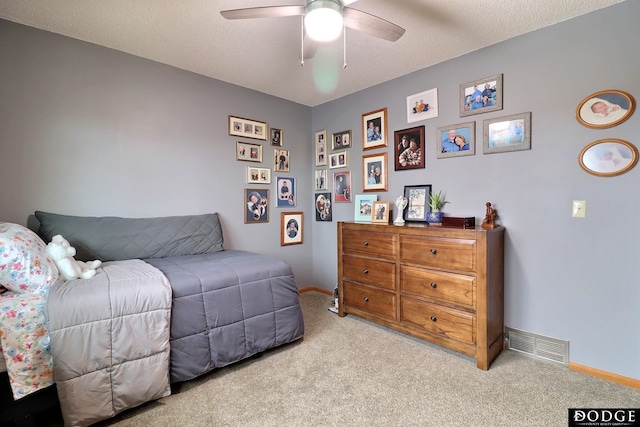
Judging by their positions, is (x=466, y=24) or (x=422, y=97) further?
(x=422, y=97)

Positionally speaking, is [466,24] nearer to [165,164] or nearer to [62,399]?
[165,164]

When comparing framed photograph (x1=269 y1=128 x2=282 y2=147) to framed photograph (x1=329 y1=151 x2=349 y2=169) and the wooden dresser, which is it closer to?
framed photograph (x1=329 y1=151 x2=349 y2=169)

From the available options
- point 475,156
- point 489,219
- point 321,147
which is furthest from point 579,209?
point 321,147

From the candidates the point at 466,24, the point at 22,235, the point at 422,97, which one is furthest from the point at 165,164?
the point at 466,24

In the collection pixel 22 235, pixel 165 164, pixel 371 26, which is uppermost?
pixel 371 26

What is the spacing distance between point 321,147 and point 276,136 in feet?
1.98

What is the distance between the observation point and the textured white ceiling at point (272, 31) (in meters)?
1.93

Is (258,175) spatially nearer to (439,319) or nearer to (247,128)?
(247,128)

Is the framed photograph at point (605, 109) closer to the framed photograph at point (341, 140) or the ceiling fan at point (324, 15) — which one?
the ceiling fan at point (324, 15)

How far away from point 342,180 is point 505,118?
5.76 feet

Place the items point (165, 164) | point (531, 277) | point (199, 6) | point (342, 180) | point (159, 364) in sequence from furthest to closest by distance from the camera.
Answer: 1. point (342, 180)
2. point (165, 164)
3. point (531, 277)
4. point (199, 6)
5. point (159, 364)

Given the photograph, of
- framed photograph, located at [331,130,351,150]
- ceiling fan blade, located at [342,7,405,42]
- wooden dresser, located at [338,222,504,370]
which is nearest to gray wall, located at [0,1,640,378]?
wooden dresser, located at [338,222,504,370]

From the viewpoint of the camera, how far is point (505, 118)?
7.70 feet

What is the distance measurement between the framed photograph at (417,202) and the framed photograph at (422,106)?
0.67 metres
